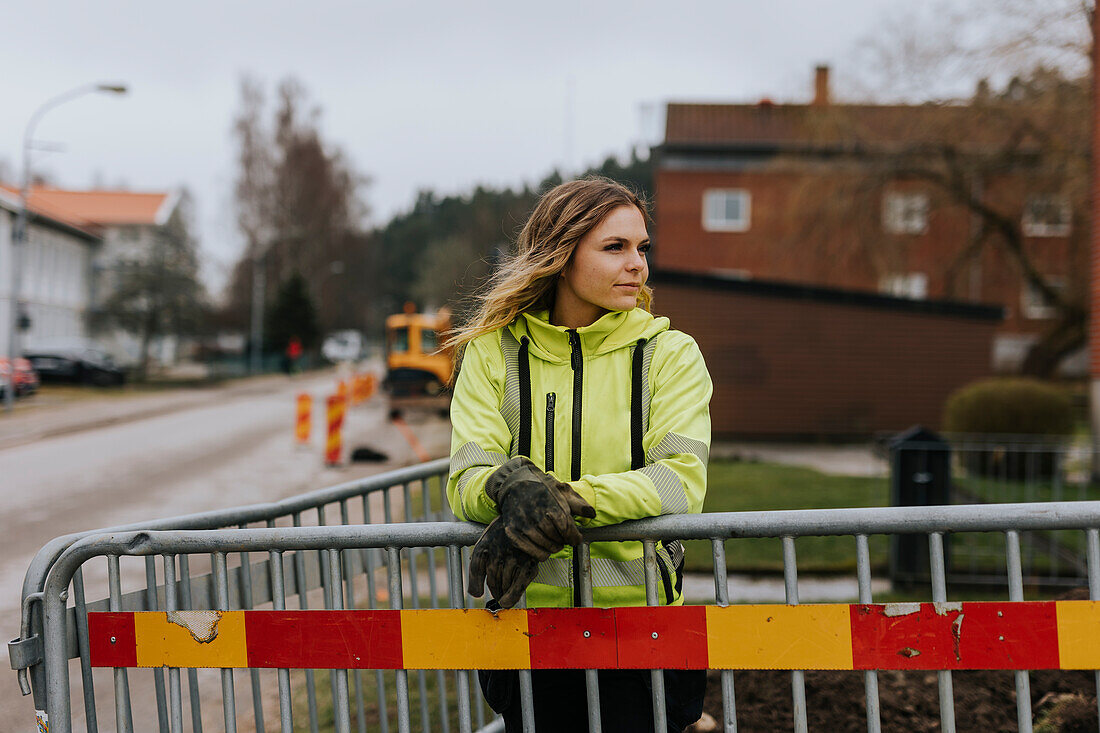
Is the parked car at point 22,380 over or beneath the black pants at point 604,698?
beneath

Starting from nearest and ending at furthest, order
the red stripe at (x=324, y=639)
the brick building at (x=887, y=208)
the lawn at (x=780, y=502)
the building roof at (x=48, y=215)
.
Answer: the red stripe at (x=324, y=639) < the lawn at (x=780, y=502) < the brick building at (x=887, y=208) < the building roof at (x=48, y=215)

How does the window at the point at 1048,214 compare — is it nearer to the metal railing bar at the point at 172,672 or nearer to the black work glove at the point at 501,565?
the black work glove at the point at 501,565

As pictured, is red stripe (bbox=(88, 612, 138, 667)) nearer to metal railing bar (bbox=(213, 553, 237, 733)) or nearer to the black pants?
metal railing bar (bbox=(213, 553, 237, 733))

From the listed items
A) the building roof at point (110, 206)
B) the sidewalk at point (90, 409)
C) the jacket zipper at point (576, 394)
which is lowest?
the sidewalk at point (90, 409)

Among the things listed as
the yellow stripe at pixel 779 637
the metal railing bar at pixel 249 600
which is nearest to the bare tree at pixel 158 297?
the metal railing bar at pixel 249 600

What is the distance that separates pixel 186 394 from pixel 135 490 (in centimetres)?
2256

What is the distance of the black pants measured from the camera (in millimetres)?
2213

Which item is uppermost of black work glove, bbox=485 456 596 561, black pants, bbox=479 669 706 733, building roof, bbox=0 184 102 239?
building roof, bbox=0 184 102 239

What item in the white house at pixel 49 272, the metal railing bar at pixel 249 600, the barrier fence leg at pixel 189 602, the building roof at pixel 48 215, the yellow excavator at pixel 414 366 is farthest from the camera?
the white house at pixel 49 272

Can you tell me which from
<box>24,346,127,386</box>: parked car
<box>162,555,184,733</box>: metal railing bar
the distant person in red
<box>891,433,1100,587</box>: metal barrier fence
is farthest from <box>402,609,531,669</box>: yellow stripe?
the distant person in red

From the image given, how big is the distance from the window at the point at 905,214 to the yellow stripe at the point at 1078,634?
62.4 ft

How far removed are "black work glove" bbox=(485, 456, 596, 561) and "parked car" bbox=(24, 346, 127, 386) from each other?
32970 millimetres

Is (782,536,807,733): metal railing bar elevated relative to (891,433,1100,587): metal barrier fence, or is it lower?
elevated

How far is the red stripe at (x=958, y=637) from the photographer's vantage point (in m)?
2.03
